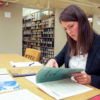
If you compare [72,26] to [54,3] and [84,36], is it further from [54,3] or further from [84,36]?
[54,3]

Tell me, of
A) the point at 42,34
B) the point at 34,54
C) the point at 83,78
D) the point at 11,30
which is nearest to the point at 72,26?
the point at 83,78

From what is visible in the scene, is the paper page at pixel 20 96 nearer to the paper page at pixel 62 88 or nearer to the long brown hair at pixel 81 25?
the paper page at pixel 62 88

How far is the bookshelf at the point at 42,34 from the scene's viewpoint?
5.38m

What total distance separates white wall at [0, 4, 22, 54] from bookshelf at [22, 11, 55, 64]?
1382 millimetres

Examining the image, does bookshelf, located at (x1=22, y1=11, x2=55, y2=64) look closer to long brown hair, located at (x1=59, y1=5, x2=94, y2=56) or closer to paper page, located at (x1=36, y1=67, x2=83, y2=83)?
long brown hair, located at (x1=59, y1=5, x2=94, y2=56)

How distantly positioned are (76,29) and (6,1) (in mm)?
3506

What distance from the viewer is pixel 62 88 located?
2.66 ft

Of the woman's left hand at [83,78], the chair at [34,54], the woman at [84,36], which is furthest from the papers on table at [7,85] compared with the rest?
the chair at [34,54]

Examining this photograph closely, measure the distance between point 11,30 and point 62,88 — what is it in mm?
3808

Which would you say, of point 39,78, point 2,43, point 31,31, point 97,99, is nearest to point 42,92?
point 39,78

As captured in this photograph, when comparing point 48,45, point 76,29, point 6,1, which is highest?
point 6,1

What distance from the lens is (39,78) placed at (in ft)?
2.71

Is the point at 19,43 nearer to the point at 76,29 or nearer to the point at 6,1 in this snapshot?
the point at 6,1

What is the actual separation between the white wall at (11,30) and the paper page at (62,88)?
3.66 metres
